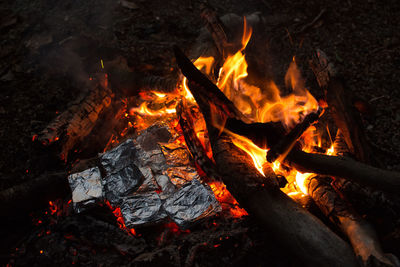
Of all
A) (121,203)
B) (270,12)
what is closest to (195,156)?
(121,203)

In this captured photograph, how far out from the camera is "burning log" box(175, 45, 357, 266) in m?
1.61

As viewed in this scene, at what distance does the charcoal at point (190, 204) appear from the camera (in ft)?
6.77

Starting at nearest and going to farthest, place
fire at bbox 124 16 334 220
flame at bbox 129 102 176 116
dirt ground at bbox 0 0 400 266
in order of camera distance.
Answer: fire at bbox 124 16 334 220 → dirt ground at bbox 0 0 400 266 → flame at bbox 129 102 176 116

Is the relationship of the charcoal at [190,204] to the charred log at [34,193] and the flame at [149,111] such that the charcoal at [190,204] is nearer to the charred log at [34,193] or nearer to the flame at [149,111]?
the charred log at [34,193]

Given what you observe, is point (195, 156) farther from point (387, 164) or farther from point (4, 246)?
point (387, 164)

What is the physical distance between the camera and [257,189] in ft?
6.06

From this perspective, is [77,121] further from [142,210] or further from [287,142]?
[287,142]

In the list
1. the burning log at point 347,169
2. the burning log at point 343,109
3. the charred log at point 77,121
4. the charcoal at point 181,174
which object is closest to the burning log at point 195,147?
the charcoal at point 181,174

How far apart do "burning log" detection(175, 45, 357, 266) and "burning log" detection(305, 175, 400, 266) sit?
10 centimetres

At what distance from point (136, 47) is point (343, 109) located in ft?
10.5

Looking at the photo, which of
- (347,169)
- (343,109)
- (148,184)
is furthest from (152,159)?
(343,109)

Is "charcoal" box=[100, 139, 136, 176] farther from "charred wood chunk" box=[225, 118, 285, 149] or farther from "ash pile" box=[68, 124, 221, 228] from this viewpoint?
"charred wood chunk" box=[225, 118, 285, 149]

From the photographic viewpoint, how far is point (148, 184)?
2.34m

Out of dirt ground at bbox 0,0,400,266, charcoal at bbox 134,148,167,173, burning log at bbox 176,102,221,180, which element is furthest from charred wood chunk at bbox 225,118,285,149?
dirt ground at bbox 0,0,400,266
